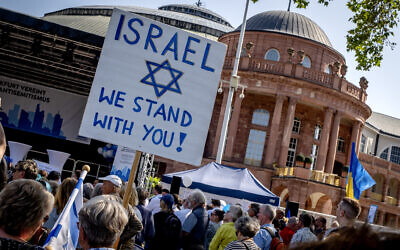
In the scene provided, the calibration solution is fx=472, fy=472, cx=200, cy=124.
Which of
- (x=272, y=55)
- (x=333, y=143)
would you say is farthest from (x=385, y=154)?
(x=272, y=55)

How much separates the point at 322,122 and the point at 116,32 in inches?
1533

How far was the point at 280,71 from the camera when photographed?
38250 mm

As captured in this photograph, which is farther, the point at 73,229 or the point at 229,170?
the point at 229,170

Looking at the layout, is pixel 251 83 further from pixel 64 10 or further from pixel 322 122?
pixel 64 10

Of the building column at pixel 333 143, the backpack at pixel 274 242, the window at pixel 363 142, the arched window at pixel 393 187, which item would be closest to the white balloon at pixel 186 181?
the backpack at pixel 274 242

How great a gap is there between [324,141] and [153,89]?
3562 centimetres

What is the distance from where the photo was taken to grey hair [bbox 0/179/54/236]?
273 centimetres

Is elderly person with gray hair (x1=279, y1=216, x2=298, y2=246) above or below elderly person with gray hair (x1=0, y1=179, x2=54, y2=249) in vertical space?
below

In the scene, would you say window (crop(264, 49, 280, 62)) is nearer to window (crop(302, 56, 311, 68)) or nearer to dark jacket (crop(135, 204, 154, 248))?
window (crop(302, 56, 311, 68))

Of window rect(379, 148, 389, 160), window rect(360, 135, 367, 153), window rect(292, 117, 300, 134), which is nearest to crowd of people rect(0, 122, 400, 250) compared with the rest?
window rect(292, 117, 300, 134)

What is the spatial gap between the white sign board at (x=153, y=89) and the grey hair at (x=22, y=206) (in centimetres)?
147

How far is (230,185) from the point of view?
15.2 m

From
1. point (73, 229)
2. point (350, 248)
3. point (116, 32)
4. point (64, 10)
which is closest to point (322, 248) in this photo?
point (350, 248)

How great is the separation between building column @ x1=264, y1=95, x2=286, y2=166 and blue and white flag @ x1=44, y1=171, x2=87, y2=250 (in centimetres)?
3404
